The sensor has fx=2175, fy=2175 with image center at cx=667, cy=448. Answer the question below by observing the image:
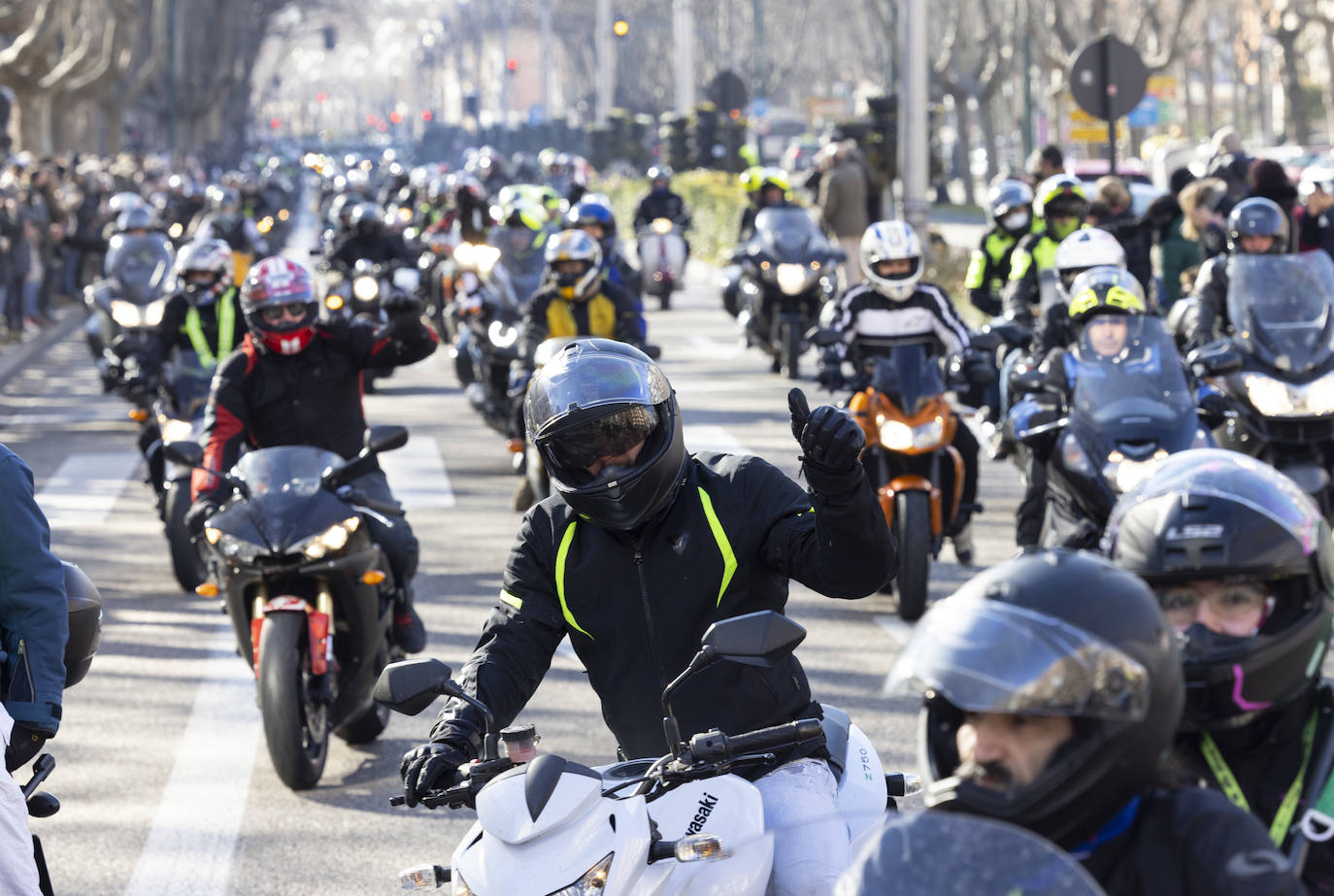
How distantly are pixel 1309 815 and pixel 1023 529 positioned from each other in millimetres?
6093

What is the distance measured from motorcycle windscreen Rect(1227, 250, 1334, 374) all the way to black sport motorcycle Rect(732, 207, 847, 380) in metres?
9.30

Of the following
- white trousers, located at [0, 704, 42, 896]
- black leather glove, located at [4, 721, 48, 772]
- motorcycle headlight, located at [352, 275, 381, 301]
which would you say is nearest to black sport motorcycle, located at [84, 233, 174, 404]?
motorcycle headlight, located at [352, 275, 381, 301]

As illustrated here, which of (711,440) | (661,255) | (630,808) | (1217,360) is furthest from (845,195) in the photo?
(630,808)

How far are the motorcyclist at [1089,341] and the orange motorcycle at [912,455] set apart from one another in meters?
0.74

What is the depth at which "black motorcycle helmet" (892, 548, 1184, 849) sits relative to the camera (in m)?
2.46

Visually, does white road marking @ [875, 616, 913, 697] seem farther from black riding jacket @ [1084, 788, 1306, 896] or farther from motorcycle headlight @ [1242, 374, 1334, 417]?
black riding jacket @ [1084, 788, 1306, 896]

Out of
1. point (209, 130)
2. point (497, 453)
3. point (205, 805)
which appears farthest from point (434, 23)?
point (205, 805)

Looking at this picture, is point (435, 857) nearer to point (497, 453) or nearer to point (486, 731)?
point (486, 731)

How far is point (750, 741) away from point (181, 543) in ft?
24.5

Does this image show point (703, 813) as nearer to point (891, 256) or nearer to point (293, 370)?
point (293, 370)

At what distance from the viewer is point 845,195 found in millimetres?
21859

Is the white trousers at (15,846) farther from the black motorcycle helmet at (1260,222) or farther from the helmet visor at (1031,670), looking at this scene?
the black motorcycle helmet at (1260,222)

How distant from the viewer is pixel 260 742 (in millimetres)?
7566

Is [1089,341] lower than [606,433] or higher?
lower
